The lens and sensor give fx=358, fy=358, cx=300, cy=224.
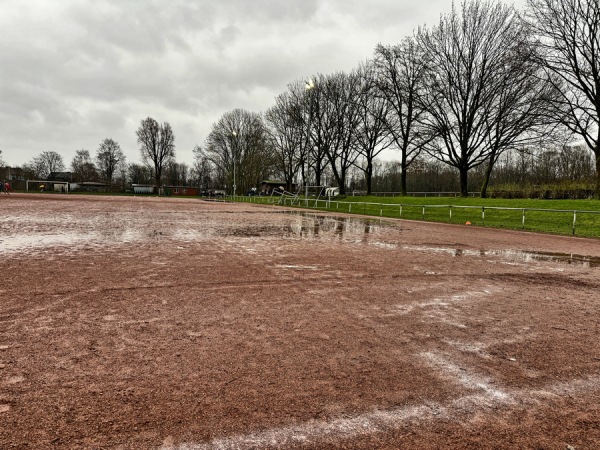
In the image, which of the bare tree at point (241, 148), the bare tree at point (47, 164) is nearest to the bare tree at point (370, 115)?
the bare tree at point (241, 148)

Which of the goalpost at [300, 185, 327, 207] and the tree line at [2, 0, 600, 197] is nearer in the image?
the tree line at [2, 0, 600, 197]

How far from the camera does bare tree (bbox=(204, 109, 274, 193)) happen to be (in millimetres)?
65125

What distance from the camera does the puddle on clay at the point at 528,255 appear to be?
29.4 ft

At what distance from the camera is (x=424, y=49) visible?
110ft

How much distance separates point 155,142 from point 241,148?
94.7 ft

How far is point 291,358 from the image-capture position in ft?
10.4

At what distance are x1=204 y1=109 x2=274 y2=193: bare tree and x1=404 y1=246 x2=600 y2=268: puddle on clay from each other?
176 ft

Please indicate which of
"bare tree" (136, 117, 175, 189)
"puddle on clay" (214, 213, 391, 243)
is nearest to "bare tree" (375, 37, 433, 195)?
"puddle on clay" (214, 213, 391, 243)

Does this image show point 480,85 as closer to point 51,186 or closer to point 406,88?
point 406,88

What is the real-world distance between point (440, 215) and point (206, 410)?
1011 inches

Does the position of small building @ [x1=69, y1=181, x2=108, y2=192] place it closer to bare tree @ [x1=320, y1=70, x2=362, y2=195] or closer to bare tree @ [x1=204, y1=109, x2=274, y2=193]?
bare tree @ [x1=204, y1=109, x2=274, y2=193]

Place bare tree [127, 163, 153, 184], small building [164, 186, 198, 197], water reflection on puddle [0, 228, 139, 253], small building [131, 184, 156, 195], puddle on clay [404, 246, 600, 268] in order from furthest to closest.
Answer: bare tree [127, 163, 153, 184], small building [164, 186, 198, 197], small building [131, 184, 156, 195], puddle on clay [404, 246, 600, 268], water reflection on puddle [0, 228, 139, 253]

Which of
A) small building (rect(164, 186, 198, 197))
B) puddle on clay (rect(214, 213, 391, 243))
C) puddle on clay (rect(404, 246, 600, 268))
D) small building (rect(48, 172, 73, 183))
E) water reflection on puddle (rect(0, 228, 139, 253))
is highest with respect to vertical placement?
small building (rect(48, 172, 73, 183))

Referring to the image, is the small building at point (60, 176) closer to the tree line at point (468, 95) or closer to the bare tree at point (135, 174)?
the bare tree at point (135, 174)
